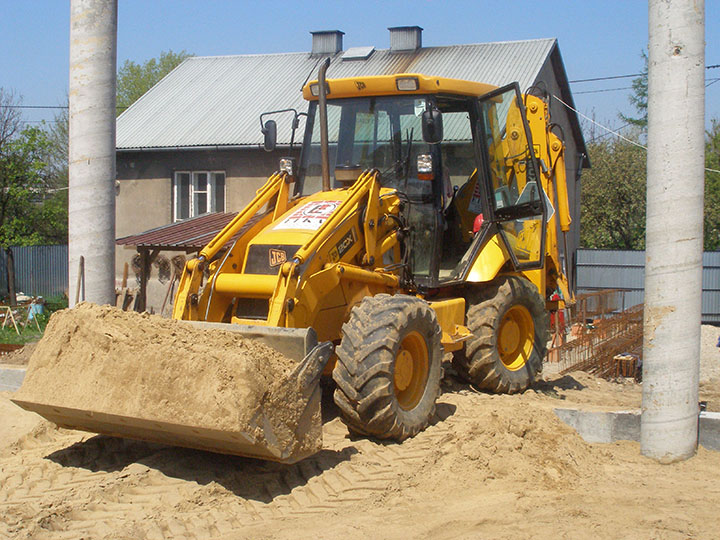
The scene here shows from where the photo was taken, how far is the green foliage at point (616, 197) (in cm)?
3092

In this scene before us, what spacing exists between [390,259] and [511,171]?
1946 millimetres

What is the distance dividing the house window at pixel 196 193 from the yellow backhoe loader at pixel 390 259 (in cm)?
1240

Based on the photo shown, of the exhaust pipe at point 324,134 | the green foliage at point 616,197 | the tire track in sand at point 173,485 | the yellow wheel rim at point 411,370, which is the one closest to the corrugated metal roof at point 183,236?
the exhaust pipe at point 324,134

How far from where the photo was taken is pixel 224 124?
20.9 m

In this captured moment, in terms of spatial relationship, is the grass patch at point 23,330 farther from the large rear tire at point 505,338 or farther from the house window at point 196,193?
the large rear tire at point 505,338

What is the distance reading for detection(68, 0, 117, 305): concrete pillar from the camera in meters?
8.39

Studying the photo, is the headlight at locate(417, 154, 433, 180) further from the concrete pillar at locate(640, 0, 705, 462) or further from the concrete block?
the concrete block

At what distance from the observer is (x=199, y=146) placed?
20.2 metres

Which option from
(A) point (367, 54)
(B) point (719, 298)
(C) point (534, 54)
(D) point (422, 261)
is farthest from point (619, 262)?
(D) point (422, 261)

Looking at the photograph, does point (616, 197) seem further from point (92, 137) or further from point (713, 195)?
point (92, 137)

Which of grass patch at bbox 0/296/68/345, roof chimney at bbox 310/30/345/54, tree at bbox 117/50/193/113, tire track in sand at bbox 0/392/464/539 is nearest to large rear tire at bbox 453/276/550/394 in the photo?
tire track in sand at bbox 0/392/464/539

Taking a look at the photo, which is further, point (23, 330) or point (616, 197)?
point (616, 197)

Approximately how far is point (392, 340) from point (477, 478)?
121cm

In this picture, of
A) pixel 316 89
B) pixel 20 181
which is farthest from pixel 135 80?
pixel 316 89
